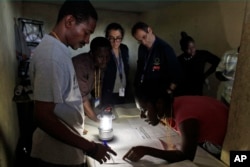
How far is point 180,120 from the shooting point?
1.11 meters

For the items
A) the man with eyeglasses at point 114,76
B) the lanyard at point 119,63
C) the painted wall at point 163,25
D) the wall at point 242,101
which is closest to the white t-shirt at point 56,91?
the painted wall at point 163,25

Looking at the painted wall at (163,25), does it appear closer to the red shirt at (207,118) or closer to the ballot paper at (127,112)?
the ballot paper at (127,112)

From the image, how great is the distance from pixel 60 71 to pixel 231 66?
1382 mm

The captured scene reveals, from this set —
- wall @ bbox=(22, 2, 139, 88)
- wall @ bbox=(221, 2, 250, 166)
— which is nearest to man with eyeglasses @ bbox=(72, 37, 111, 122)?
wall @ bbox=(221, 2, 250, 166)

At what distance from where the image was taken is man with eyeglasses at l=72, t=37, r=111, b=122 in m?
1.46

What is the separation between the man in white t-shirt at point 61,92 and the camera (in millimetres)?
758

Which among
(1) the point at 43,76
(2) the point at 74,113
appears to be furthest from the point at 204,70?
(1) the point at 43,76

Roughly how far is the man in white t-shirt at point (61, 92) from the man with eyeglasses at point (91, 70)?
0.51 m

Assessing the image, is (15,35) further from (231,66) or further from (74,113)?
(231,66)

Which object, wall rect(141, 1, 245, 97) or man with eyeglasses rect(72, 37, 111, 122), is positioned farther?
wall rect(141, 1, 245, 97)

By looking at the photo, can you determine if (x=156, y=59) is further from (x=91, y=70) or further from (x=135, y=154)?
(x=135, y=154)

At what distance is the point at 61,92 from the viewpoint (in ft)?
2.56

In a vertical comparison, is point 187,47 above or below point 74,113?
above

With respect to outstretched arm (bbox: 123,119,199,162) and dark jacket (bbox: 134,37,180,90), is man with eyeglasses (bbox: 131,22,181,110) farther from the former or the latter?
outstretched arm (bbox: 123,119,199,162)
